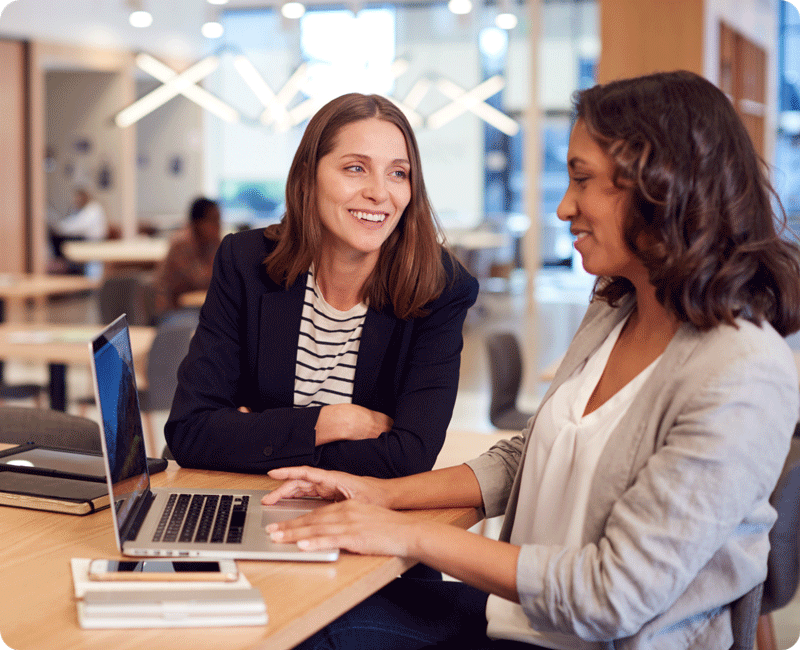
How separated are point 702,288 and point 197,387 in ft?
3.46

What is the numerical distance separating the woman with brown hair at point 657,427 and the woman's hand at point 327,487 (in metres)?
0.15

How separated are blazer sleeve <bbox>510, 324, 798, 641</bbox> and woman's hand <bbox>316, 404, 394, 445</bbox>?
590mm

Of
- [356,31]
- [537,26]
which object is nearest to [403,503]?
[537,26]

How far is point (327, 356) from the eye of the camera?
1.92m

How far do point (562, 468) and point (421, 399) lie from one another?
1.53ft

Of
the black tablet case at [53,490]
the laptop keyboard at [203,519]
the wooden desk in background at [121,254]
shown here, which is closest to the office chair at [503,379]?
the black tablet case at [53,490]

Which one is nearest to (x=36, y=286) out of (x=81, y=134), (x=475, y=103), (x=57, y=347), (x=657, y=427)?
(x=57, y=347)

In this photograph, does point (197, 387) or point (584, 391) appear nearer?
point (584, 391)

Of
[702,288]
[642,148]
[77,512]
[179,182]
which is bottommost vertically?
[77,512]

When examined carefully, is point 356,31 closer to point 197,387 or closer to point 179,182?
point 179,182

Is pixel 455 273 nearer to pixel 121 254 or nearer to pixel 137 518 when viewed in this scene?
pixel 137 518

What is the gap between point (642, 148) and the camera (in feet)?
4.17

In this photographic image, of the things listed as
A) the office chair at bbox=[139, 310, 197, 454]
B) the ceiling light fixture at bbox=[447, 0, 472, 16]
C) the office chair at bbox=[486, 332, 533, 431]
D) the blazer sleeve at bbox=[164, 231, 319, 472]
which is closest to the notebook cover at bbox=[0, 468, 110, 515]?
the blazer sleeve at bbox=[164, 231, 319, 472]

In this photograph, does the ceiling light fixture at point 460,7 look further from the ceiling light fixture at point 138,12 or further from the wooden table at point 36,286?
the wooden table at point 36,286
